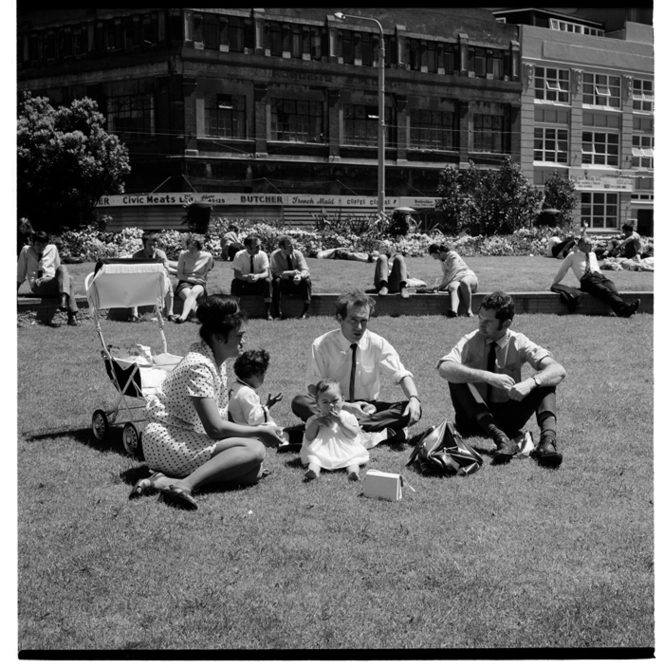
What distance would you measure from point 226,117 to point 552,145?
21.3m

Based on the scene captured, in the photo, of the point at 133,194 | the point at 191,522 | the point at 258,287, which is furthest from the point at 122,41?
the point at 191,522

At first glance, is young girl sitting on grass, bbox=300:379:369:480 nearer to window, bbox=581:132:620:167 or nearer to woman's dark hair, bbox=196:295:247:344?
woman's dark hair, bbox=196:295:247:344

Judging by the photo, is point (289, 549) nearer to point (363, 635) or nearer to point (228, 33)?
point (363, 635)

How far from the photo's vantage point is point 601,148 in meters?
58.0

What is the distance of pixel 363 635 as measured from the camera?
3.94 metres

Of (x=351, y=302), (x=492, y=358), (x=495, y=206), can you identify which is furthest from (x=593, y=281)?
(x=495, y=206)

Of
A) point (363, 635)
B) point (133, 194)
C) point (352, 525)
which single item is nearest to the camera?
point (363, 635)

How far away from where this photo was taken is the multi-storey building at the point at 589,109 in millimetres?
55562

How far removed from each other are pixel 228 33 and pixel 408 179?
12723mm

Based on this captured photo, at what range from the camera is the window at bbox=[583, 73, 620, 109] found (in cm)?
5709

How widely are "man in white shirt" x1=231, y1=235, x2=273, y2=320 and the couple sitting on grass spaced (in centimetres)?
766

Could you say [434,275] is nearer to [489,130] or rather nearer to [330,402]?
[330,402]

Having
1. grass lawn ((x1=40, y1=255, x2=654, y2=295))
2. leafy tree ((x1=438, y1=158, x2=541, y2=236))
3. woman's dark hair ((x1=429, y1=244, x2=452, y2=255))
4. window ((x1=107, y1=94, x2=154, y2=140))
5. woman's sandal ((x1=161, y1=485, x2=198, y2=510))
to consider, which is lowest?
woman's sandal ((x1=161, y1=485, x2=198, y2=510))

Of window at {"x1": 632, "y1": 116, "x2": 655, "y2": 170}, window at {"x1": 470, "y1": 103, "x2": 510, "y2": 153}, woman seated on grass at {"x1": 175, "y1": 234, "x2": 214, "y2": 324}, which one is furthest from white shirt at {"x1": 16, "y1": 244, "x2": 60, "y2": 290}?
window at {"x1": 632, "y1": 116, "x2": 655, "y2": 170}
